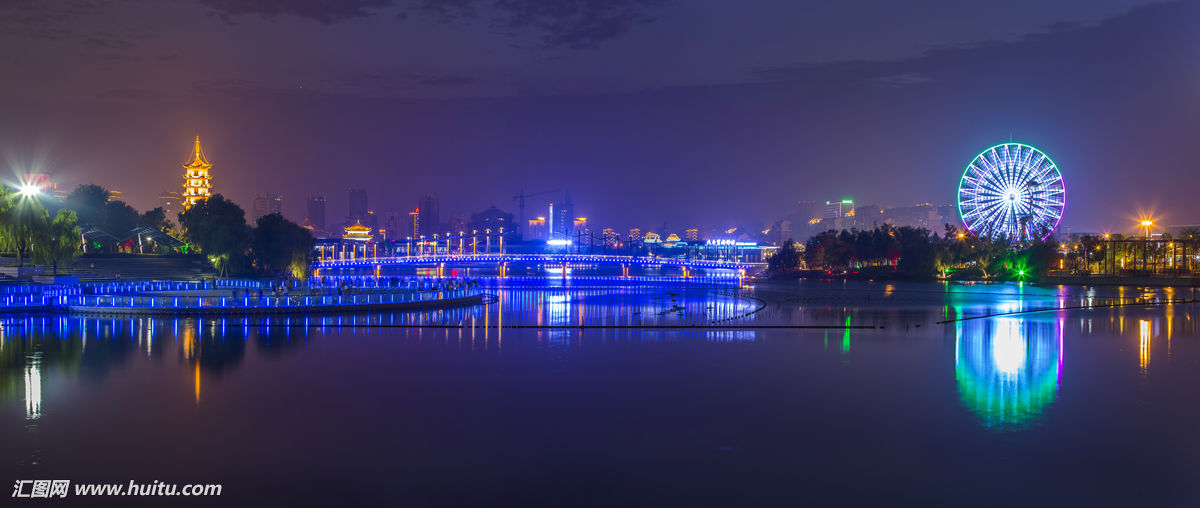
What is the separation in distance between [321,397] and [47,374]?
256 inches

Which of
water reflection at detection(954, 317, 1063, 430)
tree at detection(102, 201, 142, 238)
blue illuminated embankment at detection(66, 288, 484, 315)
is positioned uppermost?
tree at detection(102, 201, 142, 238)

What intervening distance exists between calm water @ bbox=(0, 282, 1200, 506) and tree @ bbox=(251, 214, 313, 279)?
33132 millimetres

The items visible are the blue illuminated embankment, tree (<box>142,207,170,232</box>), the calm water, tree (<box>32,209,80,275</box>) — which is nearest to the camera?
the calm water

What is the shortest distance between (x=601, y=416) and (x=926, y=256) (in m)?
83.9

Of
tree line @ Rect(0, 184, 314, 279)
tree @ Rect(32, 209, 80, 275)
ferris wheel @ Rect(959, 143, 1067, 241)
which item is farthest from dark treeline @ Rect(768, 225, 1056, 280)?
tree @ Rect(32, 209, 80, 275)

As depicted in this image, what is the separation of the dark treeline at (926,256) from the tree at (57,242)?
75553 millimetres

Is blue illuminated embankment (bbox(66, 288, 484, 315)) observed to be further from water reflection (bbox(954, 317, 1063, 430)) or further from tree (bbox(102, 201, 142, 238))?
tree (bbox(102, 201, 142, 238))

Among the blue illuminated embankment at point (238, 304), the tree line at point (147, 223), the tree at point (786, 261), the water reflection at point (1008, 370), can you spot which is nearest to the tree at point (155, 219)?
the tree line at point (147, 223)

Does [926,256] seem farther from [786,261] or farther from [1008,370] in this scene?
[1008,370]

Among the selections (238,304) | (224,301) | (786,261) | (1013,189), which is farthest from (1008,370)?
(786,261)

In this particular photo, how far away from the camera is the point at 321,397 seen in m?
15.2

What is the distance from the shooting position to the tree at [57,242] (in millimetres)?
43938

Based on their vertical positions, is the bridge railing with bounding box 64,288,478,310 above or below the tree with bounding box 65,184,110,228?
below

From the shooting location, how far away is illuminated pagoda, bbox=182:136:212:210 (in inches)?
4163
